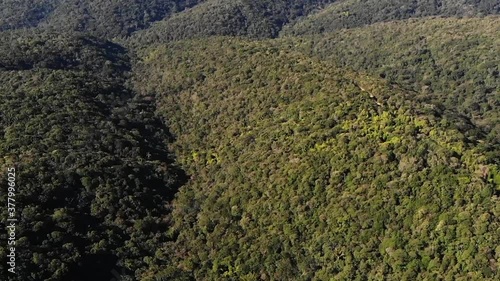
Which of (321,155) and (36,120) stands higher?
(36,120)

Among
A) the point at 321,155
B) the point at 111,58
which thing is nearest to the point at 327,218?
the point at 321,155

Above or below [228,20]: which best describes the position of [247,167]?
above

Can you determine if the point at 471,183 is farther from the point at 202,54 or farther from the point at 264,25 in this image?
the point at 264,25

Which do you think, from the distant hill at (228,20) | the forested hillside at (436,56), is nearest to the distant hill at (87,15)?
the distant hill at (228,20)

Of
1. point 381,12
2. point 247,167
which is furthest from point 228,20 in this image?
point 247,167

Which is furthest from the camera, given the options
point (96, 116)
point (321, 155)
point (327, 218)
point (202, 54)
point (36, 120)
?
point (202, 54)

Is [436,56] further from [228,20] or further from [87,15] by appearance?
[87,15]
